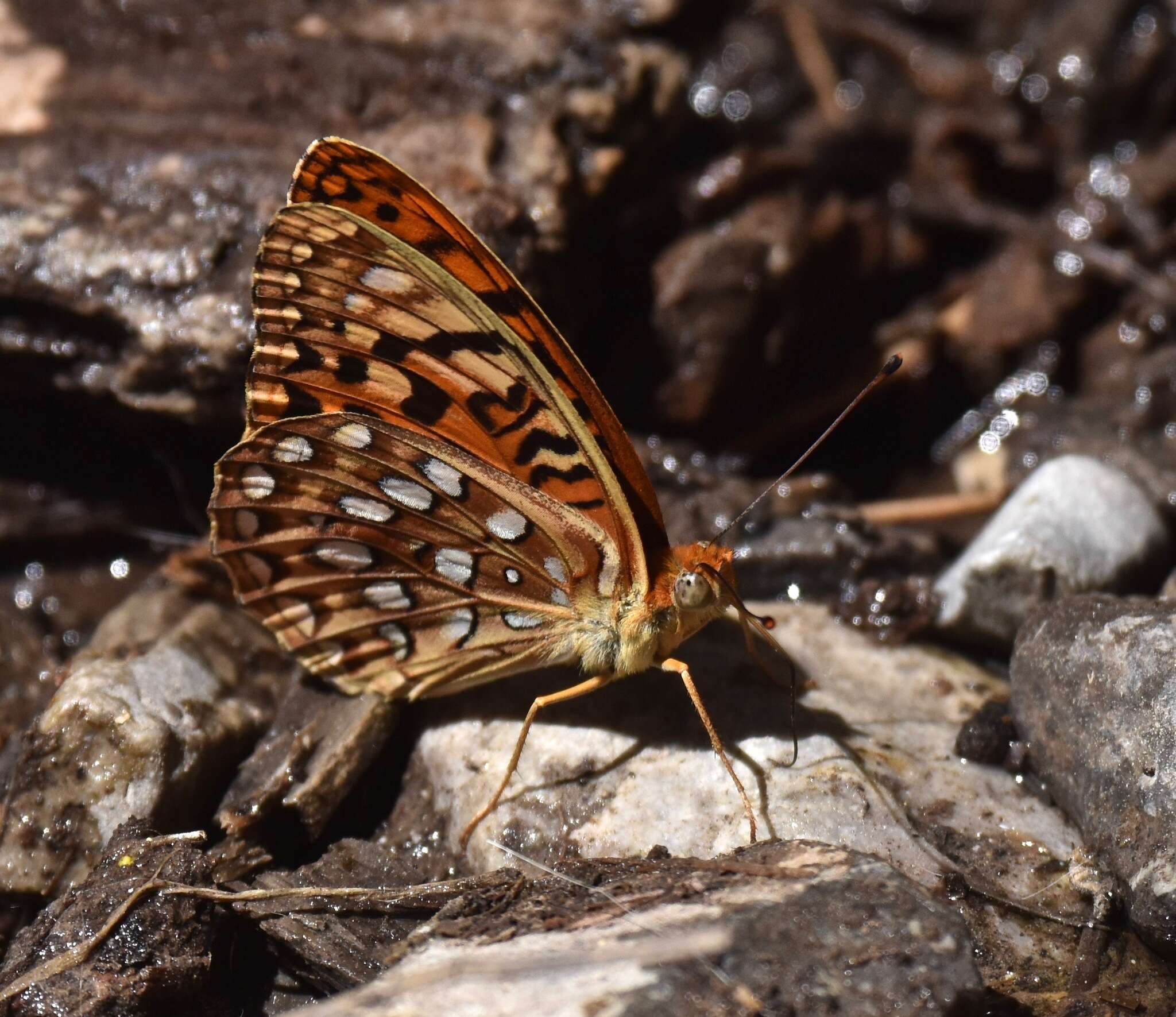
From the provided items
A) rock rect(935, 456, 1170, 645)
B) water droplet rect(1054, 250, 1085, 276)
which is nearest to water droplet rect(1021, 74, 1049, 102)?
water droplet rect(1054, 250, 1085, 276)

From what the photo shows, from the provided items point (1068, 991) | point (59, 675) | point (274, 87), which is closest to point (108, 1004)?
point (59, 675)

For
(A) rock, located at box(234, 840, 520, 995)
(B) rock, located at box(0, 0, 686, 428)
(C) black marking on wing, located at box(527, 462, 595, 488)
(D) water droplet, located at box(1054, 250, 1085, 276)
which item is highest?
(B) rock, located at box(0, 0, 686, 428)

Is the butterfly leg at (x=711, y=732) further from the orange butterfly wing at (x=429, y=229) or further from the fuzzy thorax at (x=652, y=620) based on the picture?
the orange butterfly wing at (x=429, y=229)

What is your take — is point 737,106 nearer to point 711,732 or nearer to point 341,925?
point 711,732

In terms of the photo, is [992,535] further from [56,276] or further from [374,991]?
[56,276]

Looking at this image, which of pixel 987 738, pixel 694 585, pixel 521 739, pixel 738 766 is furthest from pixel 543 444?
pixel 987 738

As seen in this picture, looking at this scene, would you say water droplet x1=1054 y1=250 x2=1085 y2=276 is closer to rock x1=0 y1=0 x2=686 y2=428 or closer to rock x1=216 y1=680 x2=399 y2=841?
rock x1=0 y1=0 x2=686 y2=428
